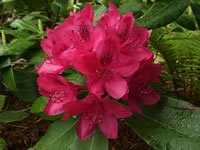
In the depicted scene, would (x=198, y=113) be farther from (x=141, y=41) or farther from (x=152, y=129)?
(x=141, y=41)

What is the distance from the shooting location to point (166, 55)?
141cm

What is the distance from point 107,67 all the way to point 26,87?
2.74ft

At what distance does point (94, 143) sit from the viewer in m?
1.00

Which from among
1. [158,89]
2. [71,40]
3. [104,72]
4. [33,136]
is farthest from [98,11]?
[33,136]

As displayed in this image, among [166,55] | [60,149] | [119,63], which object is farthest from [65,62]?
[166,55]

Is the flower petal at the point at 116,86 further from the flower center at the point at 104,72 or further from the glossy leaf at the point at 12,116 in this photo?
the glossy leaf at the point at 12,116

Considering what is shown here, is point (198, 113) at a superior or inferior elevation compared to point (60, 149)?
superior

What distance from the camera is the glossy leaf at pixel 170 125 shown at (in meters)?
0.81

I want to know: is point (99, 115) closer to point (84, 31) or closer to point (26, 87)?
point (84, 31)

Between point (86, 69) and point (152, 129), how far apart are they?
0.38 meters

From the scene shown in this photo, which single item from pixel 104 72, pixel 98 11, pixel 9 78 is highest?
pixel 98 11

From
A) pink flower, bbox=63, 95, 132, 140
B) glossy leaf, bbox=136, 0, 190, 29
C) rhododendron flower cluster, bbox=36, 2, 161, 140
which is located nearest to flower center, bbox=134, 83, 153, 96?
rhododendron flower cluster, bbox=36, 2, 161, 140

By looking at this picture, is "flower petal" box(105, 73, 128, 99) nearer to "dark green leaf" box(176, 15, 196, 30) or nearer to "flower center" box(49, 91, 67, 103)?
"flower center" box(49, 91, 67, 103)

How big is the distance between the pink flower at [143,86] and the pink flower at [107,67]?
0.08 m
